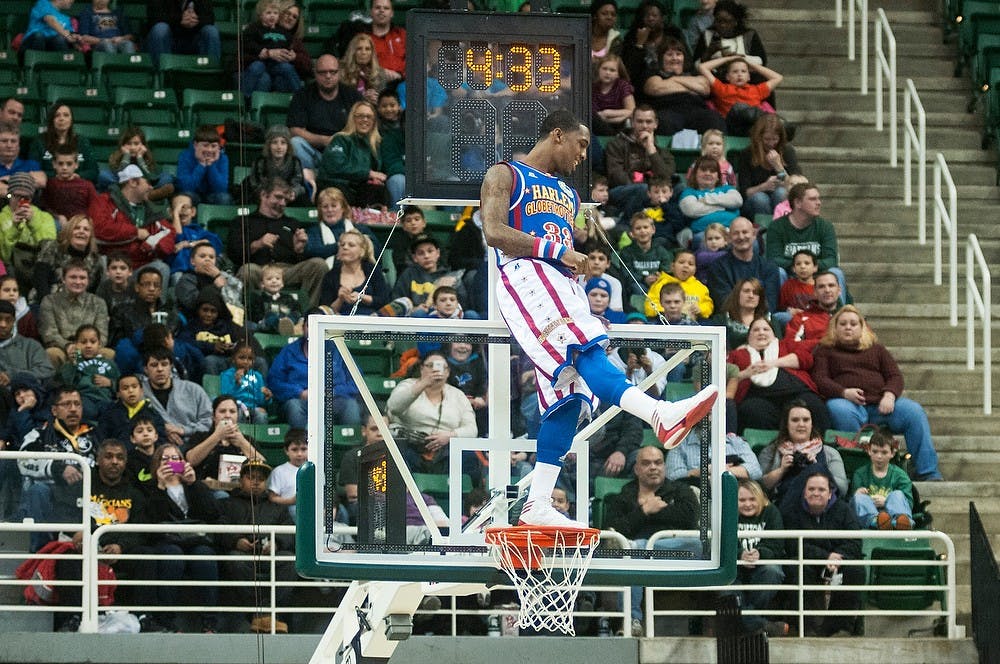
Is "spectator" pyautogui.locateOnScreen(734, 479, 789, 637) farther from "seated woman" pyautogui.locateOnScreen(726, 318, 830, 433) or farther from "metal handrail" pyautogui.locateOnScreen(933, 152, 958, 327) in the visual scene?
"metal handrail" pyautogui.locateOnScreen(933, 152, 958, 327)

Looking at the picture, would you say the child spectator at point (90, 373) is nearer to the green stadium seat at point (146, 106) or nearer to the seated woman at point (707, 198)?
the green stadium seat at point (146, 106)

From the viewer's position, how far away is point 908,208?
60.2ft

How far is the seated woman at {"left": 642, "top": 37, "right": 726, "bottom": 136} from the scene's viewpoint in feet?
58.8

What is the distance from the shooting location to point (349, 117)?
55.3 feet

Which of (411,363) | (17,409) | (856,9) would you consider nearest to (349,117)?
(411,363)

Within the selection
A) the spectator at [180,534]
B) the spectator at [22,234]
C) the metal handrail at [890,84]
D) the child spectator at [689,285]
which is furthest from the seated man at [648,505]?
the metal handrail at [890,84]

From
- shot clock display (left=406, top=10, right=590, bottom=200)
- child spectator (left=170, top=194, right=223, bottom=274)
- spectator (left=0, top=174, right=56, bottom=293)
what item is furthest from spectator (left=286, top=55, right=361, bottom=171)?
shot clock display (left=406, top=10, right=590, bottom=200)

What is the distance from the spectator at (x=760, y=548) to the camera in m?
13.7

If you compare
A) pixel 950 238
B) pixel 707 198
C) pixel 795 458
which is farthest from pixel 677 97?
pixel 795 458

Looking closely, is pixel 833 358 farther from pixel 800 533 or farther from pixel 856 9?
pixel 856 9

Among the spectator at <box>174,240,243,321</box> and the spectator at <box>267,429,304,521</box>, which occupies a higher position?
the spectator at <box>174,240,243,321</box>

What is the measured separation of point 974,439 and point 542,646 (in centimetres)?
444

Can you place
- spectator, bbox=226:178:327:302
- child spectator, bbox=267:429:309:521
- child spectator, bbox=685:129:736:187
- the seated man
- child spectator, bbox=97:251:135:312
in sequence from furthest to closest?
child spectator, bbox=685:129:736:187 < spectator, bbox=226:178:327:302 < child spectator, bbox=97:251:135:312 < child spectator, bbox=267:429:309:521 < the seated man

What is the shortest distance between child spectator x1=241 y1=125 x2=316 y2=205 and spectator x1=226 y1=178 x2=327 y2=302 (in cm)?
16
